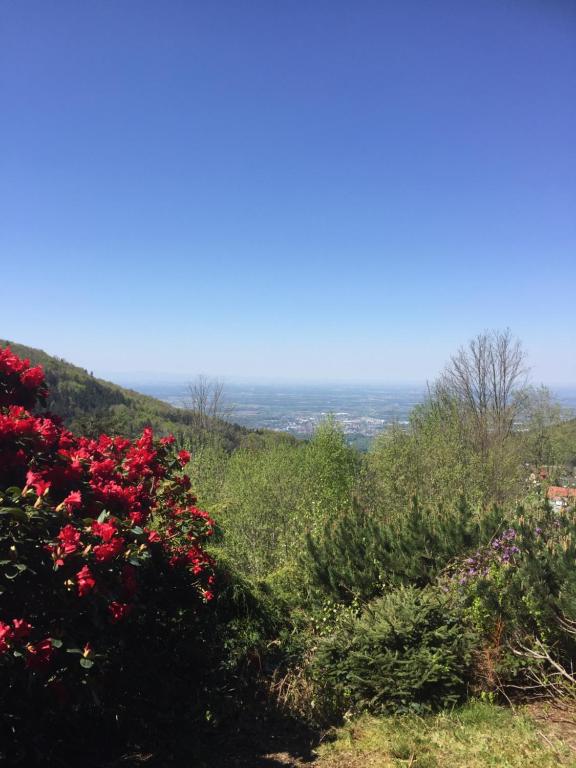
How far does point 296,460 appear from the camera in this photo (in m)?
18.8

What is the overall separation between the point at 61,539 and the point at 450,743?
13.1 ft

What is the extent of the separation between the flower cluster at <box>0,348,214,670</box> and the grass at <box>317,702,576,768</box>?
2.15m

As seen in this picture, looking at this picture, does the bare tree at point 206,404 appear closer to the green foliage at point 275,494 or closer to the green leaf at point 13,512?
the green foliage at point 275,494

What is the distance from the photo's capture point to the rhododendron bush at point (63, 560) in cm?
292

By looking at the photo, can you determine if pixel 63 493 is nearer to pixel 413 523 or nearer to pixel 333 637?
pixel 333 637

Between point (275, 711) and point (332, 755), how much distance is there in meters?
1.26

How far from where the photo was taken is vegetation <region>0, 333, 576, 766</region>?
10.2 ft

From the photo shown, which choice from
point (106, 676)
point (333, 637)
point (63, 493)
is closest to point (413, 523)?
point (333, 637)

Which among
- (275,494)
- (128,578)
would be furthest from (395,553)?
(275,494)

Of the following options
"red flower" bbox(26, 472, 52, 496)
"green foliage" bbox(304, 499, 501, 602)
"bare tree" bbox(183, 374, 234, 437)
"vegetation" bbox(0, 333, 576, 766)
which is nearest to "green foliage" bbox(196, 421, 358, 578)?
"green foliage" bbox(304, 499, 501, 602)

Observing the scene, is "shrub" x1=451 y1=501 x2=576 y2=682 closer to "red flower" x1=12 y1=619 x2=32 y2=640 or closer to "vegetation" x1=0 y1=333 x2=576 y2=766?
"vegetation" x1=0 y1=333 x2=576 y2=766

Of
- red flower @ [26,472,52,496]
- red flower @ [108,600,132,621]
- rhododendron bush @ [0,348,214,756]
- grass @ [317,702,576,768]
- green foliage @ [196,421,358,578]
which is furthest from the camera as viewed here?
green foliage @ [196,421,358,578]

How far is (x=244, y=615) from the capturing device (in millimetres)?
6633

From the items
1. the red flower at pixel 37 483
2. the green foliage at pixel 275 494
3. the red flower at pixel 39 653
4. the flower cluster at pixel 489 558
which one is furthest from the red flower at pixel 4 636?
the green foliage at pixel 275 494
